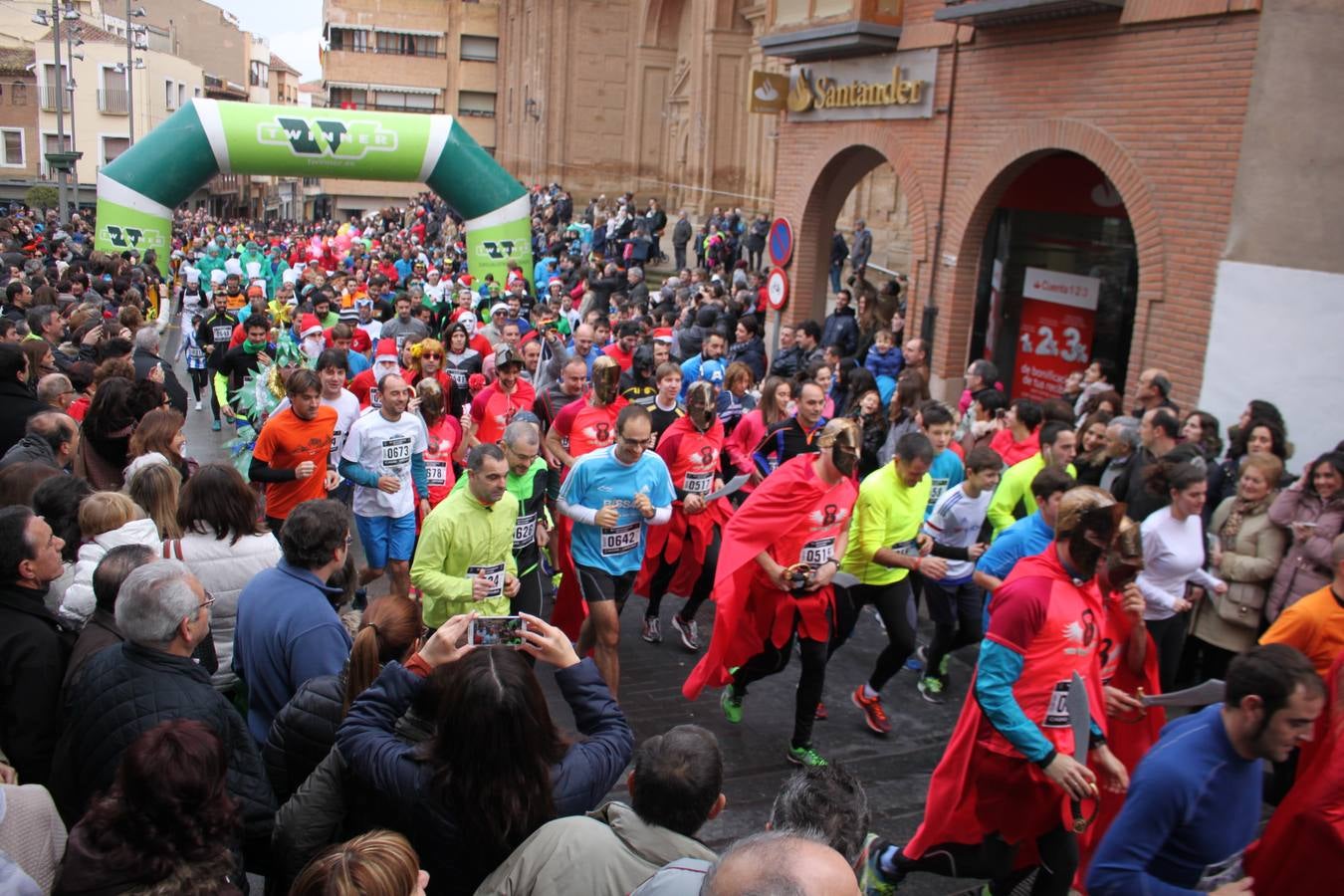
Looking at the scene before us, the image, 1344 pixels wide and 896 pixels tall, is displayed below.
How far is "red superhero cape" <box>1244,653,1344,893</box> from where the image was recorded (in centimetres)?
339

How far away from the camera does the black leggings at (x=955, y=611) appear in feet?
22.5

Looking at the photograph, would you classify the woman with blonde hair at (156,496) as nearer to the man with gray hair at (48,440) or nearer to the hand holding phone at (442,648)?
the man with gray hair at (48,440)

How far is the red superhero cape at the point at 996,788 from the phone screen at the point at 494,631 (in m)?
1.99

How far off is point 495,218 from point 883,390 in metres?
10.6

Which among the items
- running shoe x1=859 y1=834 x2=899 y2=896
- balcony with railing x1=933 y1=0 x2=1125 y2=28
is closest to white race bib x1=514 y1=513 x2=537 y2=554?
running shoe x1=859 y1=834 x2=899 y2=896

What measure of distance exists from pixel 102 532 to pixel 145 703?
1.63 meters

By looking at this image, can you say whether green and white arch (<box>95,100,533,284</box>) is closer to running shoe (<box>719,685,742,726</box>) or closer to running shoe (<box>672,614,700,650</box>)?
running shoe (<box>672,614,700,650</box>)

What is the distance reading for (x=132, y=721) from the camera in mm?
3359

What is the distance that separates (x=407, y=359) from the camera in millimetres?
9977

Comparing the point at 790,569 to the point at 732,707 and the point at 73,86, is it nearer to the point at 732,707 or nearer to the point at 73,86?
the point at 732,707

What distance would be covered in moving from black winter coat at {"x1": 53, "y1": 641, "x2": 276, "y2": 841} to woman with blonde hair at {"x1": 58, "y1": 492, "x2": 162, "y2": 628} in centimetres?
115

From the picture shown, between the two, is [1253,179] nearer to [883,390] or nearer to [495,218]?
[883,390]

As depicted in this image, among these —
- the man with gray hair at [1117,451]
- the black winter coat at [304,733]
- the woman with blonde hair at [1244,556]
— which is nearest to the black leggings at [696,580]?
the man with gray hair at [1117,451]

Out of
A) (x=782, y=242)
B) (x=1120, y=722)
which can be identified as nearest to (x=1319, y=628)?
(x=1120, y=722)
